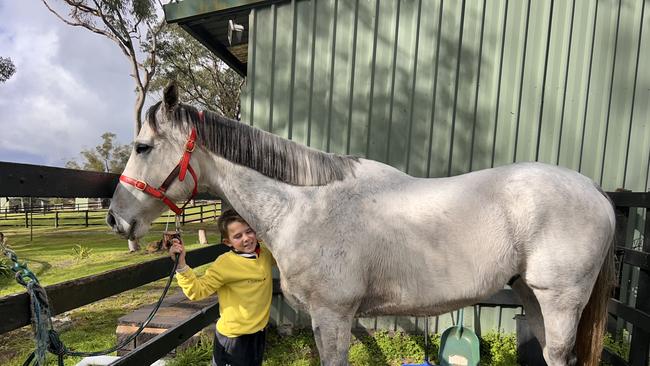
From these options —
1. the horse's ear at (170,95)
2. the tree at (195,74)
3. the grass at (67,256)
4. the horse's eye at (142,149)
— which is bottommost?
the grass at (67,256)

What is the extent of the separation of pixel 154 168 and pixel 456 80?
3.13 metres

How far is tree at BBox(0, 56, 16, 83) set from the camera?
15.1m

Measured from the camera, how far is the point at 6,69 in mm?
15242

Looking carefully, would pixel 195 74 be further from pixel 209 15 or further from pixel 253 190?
pixel 253 190

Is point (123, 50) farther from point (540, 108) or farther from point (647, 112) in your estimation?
point (647, 112)

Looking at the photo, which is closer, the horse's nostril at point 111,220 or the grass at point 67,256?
the horse's nostril at point 111,220

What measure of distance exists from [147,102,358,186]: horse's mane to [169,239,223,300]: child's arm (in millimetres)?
579

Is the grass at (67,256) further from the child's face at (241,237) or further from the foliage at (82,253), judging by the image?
the child's face at (241,237)

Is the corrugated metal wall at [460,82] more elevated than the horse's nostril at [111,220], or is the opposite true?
the corrugated metal wall at [460,82]

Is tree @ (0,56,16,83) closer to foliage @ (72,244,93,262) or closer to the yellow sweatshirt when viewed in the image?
foliage @ (72,244,93,262)

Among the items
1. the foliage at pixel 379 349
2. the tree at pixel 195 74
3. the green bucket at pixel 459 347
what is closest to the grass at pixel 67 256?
the foliage at pixel 379 349

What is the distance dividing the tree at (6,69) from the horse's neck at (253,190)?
775 inches

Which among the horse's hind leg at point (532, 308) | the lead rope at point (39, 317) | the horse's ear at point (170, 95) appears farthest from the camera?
the horse's hind leg at point (532, 308)

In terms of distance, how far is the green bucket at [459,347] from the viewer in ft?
10.7
